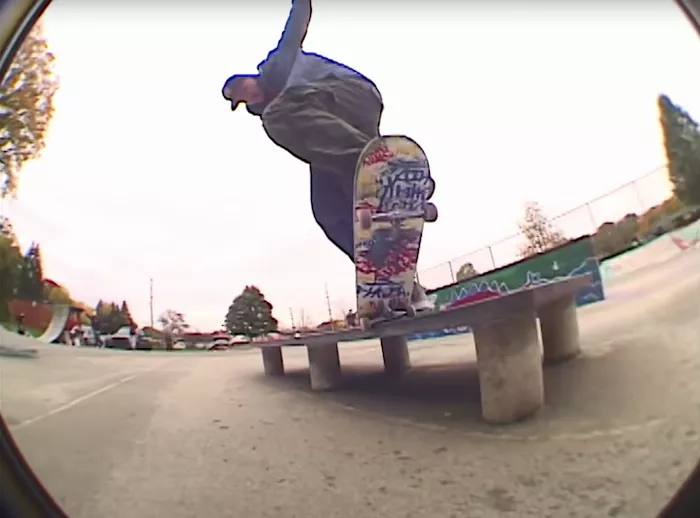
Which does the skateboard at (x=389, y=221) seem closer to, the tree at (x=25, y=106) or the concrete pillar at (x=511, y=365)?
the concrete pillar at (x=511, y=365)

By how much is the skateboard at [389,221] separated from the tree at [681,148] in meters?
0.37

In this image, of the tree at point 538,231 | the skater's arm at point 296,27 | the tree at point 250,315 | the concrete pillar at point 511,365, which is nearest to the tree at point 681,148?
the tree at point 538,231

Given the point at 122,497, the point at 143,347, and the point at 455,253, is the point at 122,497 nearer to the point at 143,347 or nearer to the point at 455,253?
the point at 143,347

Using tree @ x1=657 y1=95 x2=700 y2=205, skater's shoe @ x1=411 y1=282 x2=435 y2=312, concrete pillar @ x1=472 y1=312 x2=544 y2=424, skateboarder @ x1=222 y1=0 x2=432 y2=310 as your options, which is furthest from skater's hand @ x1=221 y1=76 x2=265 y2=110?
tree @ x1=657 y1=95 x2=700 y2=205

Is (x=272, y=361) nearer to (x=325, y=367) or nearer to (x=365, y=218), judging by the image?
(x=325, y=367)

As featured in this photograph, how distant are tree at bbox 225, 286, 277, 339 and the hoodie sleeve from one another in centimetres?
36

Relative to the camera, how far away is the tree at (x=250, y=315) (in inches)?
40.2

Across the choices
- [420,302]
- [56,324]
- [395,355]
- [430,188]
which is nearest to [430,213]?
[430,188]

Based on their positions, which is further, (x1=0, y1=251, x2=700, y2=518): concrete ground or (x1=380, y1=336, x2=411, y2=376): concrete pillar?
(x1=380, y1=336, x2=411, y2=376): concrete pillar

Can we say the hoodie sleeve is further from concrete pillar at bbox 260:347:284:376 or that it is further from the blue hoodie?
concrete pillar at bbox 260:347:284:376

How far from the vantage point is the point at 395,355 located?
102cm

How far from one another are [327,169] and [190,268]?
0.29 metres

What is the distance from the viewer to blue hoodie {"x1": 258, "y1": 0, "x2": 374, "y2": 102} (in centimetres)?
96

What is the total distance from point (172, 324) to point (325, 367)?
0.28 m
